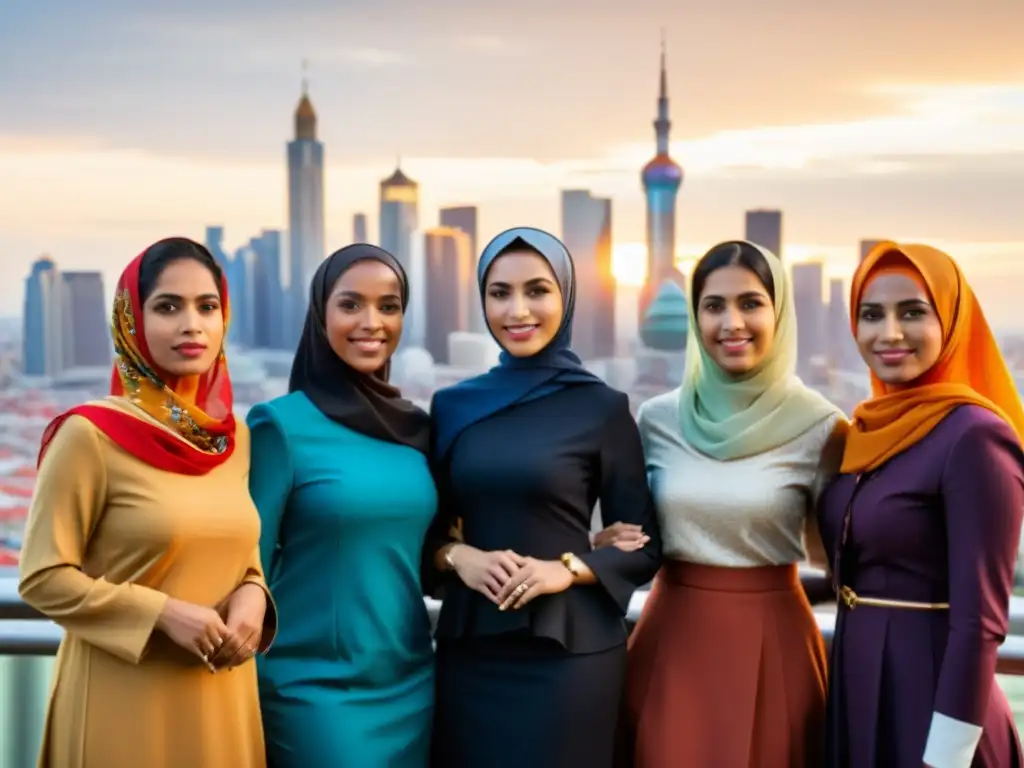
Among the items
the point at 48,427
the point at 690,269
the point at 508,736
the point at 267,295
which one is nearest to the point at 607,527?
the point at 508,736

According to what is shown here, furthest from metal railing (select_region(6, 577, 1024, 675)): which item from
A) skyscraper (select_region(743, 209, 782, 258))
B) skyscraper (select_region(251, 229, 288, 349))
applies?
skyscraper (select_region(743, 209, 782, 258))

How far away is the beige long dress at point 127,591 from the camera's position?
123 cm

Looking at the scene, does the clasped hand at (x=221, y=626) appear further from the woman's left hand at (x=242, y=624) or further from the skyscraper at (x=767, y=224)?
the skyscraper at (x=767, y=224)

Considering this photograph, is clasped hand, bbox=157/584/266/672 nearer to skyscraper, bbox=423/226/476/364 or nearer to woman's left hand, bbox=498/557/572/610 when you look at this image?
woman's left hand, bbox=498/557/572/610

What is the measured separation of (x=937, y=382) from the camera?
1.43 metres

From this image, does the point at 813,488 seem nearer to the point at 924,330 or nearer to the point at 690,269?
the point at 924,330

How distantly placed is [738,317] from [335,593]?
28.7 inches

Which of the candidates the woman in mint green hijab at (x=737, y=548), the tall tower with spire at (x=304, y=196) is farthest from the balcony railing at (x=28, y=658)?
the tall tower with spire at (x=304, y=196)

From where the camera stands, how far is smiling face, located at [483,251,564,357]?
5.06ft

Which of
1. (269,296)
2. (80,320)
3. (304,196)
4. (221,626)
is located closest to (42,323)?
(80,320)

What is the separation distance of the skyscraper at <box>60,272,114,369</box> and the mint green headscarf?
11500mm

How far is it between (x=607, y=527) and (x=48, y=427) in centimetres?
79

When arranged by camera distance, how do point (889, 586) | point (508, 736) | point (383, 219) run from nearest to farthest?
point (889, 586), point (508, 736), point (383, 219)

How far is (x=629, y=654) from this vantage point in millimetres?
1614
